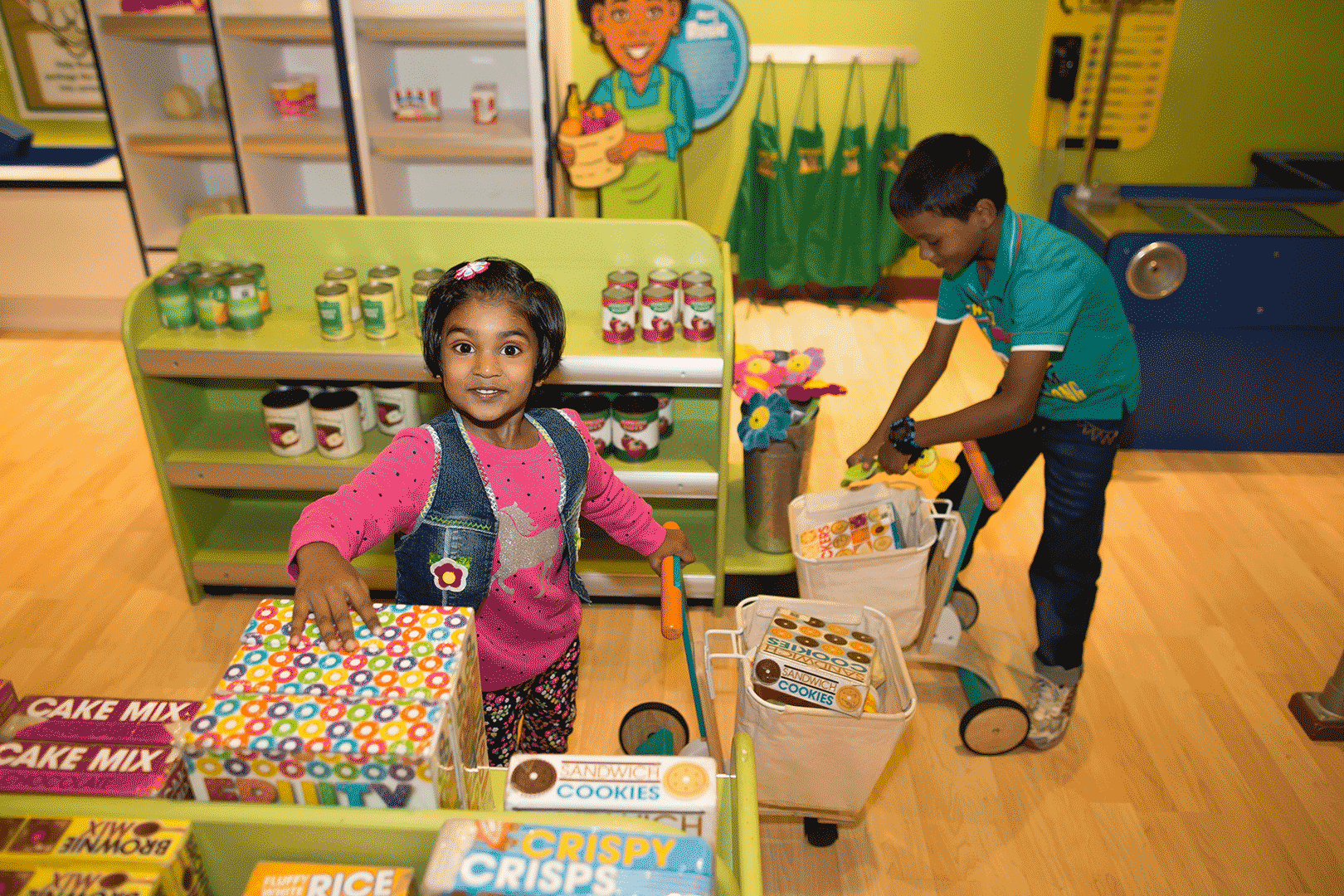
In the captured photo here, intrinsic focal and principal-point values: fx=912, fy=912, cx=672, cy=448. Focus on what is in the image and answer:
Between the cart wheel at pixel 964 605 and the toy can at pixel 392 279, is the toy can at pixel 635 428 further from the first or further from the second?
the cart wheel at pixel 964 605

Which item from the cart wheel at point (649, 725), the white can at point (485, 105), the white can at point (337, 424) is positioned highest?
the white can at point (485, 105)

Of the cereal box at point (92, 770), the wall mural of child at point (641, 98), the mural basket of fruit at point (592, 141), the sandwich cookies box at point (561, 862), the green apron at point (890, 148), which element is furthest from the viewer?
the green apron at point (890, 148)

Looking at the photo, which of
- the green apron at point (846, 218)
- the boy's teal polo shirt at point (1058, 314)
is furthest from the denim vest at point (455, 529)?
the green apron at point (846, 218)

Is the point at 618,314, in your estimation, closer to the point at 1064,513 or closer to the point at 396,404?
the point at 396,404

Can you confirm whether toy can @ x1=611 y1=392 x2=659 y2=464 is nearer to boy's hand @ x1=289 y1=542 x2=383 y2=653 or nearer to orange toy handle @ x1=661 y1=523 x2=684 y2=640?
orange toy handle @ x1=661 y1=523 x2=684 y2=640

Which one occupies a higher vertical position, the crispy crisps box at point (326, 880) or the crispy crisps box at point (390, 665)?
the crispy crisps box at point (390, 665)

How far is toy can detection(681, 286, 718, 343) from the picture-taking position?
235 cm

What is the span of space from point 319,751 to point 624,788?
0.30 metres

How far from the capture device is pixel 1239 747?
227 cm

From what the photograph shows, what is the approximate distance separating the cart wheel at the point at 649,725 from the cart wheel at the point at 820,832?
32cm

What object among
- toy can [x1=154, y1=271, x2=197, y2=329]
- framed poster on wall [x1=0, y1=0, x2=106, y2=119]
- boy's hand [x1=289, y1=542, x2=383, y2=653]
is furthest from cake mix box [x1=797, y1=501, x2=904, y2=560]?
framed poster on wall [x1=0, y1=0, x2=106, y2=119]

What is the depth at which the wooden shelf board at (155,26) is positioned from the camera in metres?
3.55

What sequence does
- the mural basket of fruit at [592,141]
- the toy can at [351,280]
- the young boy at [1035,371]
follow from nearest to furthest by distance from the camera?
the young boy at [1035,371] < the toy can at [351,280] < the mural basket of fruit at [592,141]

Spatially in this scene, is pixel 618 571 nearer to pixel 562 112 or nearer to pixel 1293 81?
pixel 562 112
